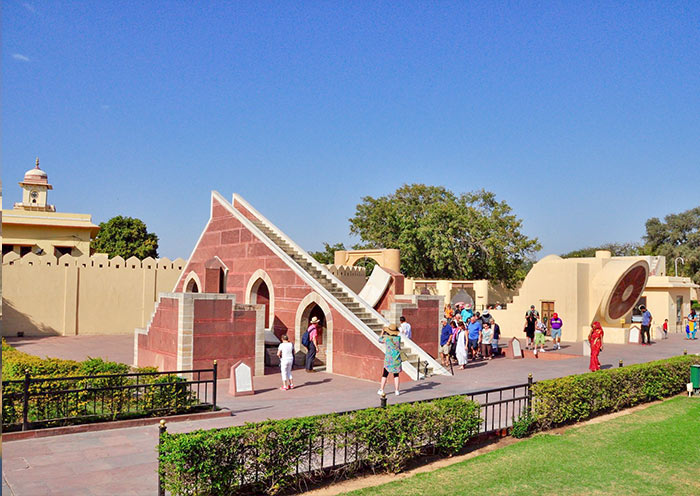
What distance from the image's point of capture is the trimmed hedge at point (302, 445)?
691 cm

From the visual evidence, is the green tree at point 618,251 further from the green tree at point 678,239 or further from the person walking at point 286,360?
the person walking at point 286,360

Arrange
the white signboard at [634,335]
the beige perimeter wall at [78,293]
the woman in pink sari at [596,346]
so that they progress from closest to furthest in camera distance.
A: the woman in pink sari at [596,346]
the beige perimeter wall at [78,293]
the white signboard at [634,335]

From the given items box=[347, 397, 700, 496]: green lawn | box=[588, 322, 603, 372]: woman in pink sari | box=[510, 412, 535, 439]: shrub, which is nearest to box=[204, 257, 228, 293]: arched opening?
box=[588, 322, 603, 372]: woman in pink sari

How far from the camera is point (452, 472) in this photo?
8.31 m

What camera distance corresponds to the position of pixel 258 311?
1673 cm

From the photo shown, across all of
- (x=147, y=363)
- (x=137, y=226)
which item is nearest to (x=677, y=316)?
(x=147, y=363)

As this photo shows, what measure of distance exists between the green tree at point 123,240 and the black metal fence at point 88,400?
37.6 metres

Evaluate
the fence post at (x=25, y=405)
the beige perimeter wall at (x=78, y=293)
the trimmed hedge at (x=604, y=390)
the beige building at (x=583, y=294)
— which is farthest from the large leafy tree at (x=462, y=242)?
the fence post at (x=25, y=405)

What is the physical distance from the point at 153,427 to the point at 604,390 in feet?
29.1

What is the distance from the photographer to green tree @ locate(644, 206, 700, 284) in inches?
2339

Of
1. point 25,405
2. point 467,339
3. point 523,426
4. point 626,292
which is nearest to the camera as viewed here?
point 25,405

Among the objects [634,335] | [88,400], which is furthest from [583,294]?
[88,400]

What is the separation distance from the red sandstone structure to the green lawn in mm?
6051

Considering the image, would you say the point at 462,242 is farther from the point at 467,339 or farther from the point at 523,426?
the point at 523,426
